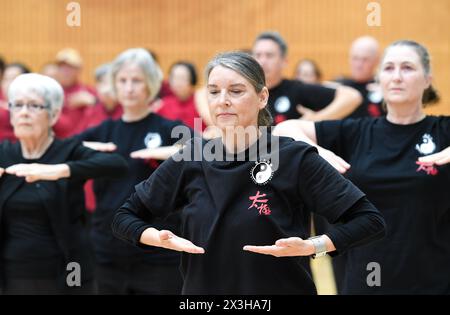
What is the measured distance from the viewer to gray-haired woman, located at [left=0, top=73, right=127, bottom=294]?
14.6ft

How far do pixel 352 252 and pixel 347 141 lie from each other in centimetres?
65

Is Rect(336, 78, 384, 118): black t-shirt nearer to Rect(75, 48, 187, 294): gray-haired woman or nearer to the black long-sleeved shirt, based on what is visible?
Rect(75, 48, 187, 294): gray-haired woman

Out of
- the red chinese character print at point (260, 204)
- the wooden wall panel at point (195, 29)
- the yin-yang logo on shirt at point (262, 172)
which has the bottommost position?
the red chinese character print at point (260, 204)

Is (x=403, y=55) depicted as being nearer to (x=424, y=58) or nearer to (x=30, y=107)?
(x=424, y=58)

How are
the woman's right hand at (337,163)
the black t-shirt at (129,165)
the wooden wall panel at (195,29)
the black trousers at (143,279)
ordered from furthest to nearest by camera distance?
the wooden wall panel at (195,29) < the black t-shirt at (129,165) < the black trousers at (143,279) < the woman's right hand at (337,163)

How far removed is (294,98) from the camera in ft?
20.0

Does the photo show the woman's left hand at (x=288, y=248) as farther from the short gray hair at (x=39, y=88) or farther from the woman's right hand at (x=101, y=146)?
the woman's right hand at (x=101, y=146)

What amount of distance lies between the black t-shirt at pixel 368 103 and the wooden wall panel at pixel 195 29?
16.5 ft

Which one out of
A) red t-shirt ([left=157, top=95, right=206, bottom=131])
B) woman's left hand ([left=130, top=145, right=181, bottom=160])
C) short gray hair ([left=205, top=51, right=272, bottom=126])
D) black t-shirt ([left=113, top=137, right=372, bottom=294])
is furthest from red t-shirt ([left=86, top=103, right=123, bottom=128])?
black t-shirt ([left=113, top=137, right=372, bottom=294])

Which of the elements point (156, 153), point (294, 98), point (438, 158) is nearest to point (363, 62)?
point (294, 98)

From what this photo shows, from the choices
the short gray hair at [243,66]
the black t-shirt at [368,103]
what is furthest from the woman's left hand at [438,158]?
the black t-shirt at [368,103]

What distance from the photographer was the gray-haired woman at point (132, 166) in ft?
16.1
